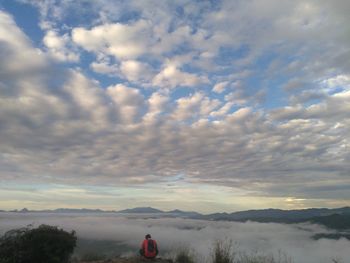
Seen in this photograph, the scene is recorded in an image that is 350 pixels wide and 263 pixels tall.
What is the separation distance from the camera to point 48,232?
1591cm

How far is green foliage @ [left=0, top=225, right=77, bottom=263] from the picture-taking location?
47.8ft

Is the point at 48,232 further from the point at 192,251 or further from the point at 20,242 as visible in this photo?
the point at 192,251

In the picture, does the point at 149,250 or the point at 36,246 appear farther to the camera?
the point at 149,250

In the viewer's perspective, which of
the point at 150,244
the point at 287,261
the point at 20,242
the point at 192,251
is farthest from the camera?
the point at 192,251

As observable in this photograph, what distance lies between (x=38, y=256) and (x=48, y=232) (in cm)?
116

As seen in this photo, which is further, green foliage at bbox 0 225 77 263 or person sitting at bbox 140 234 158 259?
person sitting at bbox 140 234 158 259

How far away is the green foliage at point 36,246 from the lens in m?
→ 14.6

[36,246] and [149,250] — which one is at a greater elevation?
[36,246]

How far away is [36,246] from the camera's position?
15.1 meters

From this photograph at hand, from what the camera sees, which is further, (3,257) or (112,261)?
(112,261)

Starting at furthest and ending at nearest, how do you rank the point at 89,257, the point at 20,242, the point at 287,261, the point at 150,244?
the point at 89,257
the point at 150,244
the point at 20,242
the point at 287,261

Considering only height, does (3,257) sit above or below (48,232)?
below

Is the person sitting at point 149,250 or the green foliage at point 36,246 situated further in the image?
the person sitting at point 149,250

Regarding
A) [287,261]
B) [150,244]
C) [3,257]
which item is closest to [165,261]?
[150,244]
